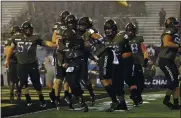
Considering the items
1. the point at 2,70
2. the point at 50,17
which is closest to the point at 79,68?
the point at 2,70

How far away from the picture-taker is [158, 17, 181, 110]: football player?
283 inches

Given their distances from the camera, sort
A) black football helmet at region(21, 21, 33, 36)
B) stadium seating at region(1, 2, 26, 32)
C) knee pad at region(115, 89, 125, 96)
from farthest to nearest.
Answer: stadium seating at region(1, 2, 26, 32), black football helmet at region(21, 21, 33, 36), knee pad at region(115, 89, 125, 96)

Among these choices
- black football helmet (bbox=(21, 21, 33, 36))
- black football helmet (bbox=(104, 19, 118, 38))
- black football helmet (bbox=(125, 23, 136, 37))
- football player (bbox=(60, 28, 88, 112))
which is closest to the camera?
football player (bbox=(60, 28, 88, 112))

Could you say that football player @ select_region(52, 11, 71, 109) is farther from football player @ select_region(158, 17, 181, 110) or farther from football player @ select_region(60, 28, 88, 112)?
football player @ select_region(158, 17, 181, 110)

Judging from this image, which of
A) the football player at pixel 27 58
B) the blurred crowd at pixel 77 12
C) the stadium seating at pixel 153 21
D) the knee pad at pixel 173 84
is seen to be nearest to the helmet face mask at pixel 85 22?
the football player at pixel 27 58

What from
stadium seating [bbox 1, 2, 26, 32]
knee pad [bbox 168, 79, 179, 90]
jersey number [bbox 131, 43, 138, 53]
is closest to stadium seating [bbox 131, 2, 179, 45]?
stadium seating [bbox 1, 2, 26, 32]

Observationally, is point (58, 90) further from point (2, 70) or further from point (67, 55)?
point (2, 70)

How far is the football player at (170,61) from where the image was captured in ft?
23.6

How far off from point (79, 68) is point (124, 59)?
0.97 metres

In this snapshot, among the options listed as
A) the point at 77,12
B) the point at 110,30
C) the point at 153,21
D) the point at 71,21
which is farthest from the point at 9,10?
the point at 110,30

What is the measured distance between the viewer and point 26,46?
787 centimetres

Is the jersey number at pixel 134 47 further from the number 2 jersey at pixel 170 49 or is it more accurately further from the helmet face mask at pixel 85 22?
the helmet face mask at pixel 85 22

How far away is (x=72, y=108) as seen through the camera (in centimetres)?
718

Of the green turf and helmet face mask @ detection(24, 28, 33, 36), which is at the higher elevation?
helmet face mask @ detection(24, 28, 33, 36)
